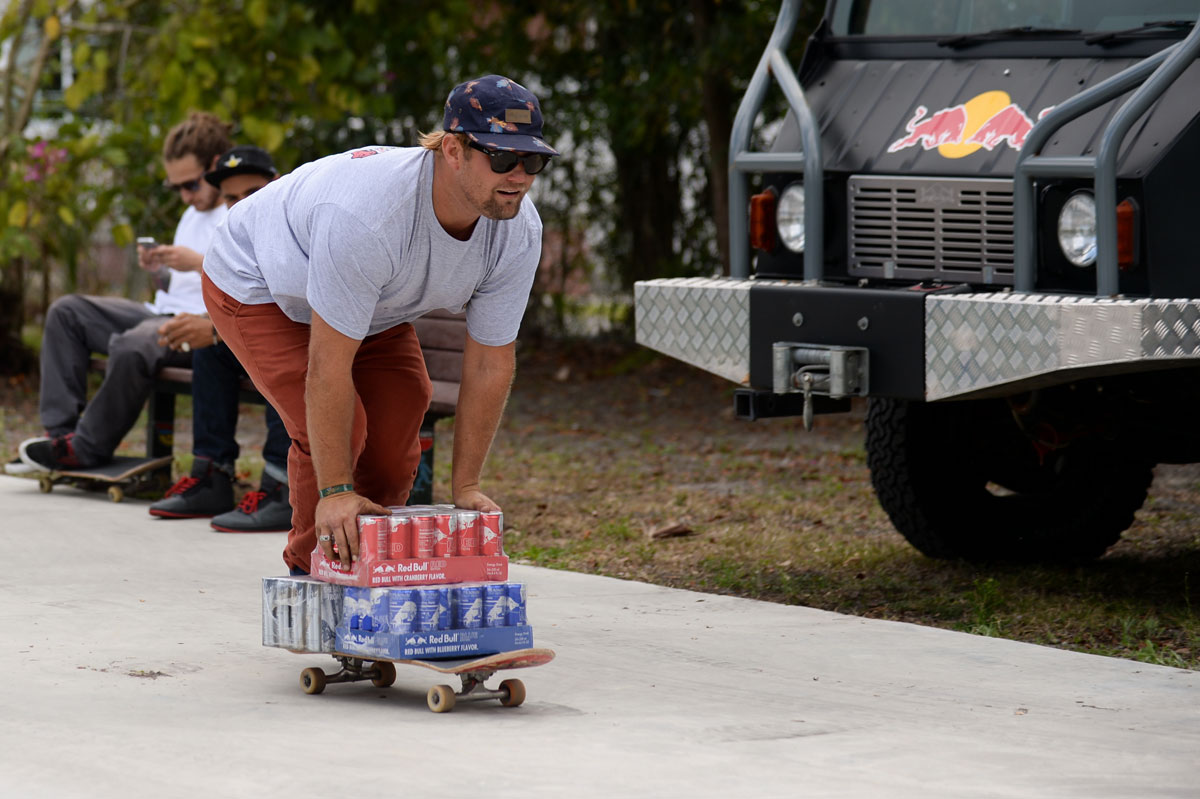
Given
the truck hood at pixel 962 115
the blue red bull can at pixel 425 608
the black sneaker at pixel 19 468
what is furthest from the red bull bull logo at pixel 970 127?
the black sneaker at pixel 19 468

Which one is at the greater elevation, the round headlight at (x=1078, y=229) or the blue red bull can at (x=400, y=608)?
the round headlight at (x=1078, y=229)

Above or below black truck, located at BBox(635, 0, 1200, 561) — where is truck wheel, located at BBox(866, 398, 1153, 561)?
below

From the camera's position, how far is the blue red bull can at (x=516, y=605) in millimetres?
4270

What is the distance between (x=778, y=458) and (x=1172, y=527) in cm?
269

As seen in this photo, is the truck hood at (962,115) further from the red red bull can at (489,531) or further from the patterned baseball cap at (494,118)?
the red red bull can at (489,531)

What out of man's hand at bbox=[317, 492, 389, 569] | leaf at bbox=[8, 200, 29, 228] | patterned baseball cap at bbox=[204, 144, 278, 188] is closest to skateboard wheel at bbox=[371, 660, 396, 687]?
man's hand at bbox=[317, 492, 389, 569]

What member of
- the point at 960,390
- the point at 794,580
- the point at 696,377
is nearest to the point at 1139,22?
the point at 960,390

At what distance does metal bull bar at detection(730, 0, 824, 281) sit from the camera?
5.70 meters

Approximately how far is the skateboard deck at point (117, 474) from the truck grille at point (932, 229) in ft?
11.4

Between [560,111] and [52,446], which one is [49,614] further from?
[560,111]

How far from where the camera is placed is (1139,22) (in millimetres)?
5602

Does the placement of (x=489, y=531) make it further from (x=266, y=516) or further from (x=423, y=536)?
(x=266, y=516)

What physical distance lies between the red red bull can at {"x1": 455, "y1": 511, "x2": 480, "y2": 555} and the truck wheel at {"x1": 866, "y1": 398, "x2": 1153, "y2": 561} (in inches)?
94.8

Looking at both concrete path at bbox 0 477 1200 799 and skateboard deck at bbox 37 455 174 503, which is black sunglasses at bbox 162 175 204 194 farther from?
concrete path at bbox 0 477 1200 799
